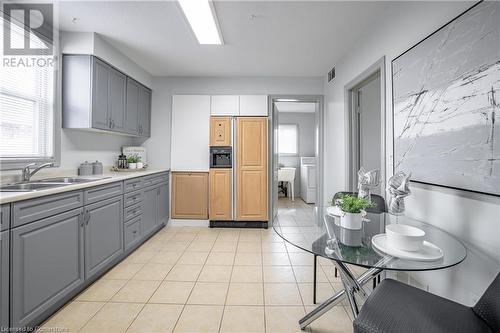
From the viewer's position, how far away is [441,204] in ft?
5.12

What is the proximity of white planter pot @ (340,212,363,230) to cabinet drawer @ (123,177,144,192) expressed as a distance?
8.08 feet

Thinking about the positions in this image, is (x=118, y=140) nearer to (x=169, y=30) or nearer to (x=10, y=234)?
(x=169, y=30)

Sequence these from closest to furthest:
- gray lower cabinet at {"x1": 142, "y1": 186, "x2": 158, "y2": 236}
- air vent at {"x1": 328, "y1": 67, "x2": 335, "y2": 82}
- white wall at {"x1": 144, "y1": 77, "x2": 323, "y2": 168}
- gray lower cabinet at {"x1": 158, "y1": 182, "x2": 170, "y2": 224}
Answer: gray lower cabinet at {"x1": 142, "y1": 186, "x2": 158, "y2": 236}, air vent at {"x1": 328, "y1": 67, "x2": 335, "y2": 82}, gray lower cabinet at {"x1": 158, "y1": 182, "x2": 170, "y2": 224}, white wall at {"x1": 144, "y1": 77, "x2": 323, "y2": 168}

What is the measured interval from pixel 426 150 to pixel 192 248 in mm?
2838

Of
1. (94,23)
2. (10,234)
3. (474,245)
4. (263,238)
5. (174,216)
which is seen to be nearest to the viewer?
(474,245)

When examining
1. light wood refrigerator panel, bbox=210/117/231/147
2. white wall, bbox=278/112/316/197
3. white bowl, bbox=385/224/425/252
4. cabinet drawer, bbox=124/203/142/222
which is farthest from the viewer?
white wall, bbox=278/112/316/197

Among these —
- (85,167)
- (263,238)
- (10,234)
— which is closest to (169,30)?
(85,167)

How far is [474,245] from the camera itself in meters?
1.32

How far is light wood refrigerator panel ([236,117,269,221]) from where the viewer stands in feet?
13.0

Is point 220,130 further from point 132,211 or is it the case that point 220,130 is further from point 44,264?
point 44,264

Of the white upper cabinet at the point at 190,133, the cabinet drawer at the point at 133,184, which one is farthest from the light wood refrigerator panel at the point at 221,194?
the cabinet drawer at the point at 133,184

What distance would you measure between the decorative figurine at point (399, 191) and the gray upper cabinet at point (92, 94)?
313 centimetres

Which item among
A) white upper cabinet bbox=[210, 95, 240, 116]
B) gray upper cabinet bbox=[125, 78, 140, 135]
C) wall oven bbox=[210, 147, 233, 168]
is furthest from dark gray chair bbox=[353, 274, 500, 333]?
gray upper cabinet bbox=[125, 78, 140, 135]

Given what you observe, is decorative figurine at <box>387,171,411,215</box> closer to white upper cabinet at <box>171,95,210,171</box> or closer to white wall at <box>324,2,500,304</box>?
white wall at <box>324,2,500,304</box>
